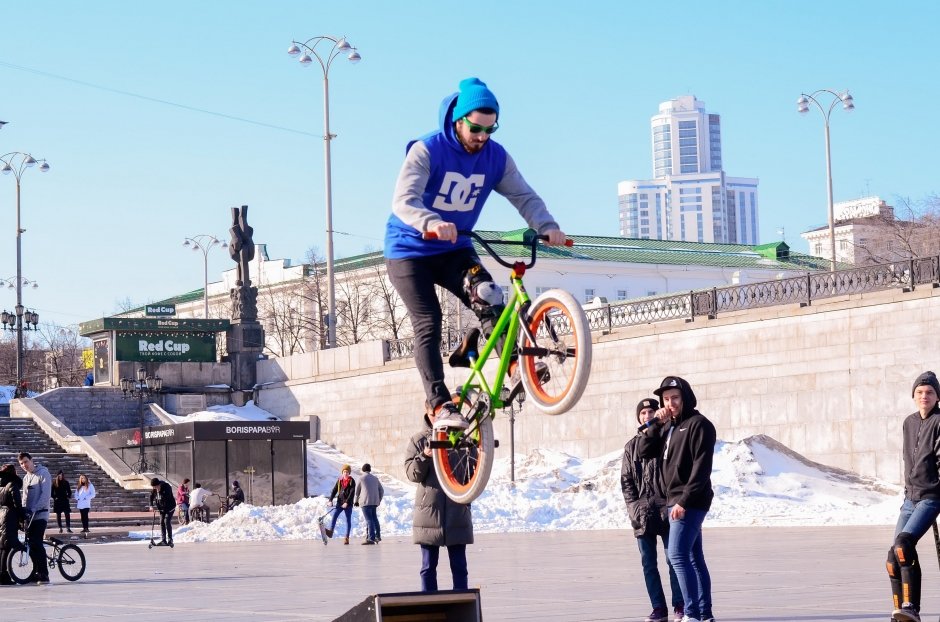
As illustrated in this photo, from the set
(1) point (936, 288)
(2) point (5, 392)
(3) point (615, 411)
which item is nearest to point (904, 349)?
(1) point (936, 288)

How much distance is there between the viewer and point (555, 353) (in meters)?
8.50

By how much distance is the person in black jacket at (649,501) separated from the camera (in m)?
11.8

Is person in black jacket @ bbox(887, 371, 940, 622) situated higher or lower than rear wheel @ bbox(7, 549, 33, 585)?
higher

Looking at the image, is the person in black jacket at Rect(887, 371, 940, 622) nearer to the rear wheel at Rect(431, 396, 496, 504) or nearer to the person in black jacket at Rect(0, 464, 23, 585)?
the rear wheel at Rect(431, 396, 496, 504)

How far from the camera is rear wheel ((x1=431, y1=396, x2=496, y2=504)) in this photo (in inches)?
351

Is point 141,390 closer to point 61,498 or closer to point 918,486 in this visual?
point 61,498

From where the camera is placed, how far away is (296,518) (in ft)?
117

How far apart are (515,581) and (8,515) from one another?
784cm

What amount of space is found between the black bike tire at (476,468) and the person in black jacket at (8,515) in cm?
1269

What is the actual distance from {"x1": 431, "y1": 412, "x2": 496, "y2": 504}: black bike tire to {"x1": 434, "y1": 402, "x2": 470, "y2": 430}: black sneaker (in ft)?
0.30

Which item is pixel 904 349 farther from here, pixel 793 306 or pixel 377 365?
pixel 377 365

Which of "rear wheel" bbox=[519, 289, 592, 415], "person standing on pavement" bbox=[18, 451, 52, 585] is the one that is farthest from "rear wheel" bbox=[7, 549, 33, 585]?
"rear wheel" bbox=[519, 289, 592, 415]

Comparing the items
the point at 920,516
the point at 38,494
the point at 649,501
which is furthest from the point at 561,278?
the point at 920,516

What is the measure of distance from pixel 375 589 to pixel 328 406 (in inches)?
1645
